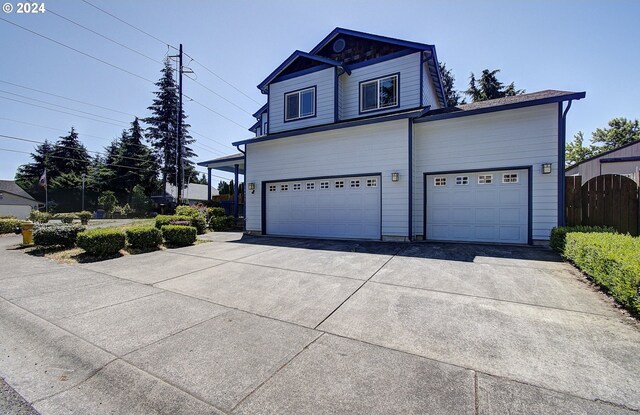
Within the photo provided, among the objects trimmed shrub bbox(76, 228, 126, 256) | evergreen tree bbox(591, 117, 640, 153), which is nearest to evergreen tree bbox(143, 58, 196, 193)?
trimmed shrub bbox(76, 228, 126, 256)

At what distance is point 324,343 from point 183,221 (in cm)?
1019

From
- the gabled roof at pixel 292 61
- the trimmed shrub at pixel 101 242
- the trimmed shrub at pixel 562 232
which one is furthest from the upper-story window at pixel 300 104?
the trimmed shrub at pixel 562 232

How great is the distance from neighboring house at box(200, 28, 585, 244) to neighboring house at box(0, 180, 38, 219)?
40074 mm

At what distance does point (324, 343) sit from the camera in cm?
280

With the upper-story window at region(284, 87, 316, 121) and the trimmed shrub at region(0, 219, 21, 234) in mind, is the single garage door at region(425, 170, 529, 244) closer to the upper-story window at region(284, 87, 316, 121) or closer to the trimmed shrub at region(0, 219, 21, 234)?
the upper-story window at region(284, 87, 316, 121)

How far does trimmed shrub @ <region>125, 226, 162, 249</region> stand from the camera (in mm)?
8203

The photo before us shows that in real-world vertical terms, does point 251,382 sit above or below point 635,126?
below

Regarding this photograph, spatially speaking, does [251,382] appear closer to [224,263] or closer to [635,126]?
[224,263]

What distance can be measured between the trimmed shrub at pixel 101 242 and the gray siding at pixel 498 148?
29.6ft

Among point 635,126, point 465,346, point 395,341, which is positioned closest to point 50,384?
point 395,341

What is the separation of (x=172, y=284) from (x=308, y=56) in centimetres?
1082

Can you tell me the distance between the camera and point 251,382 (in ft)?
7.27

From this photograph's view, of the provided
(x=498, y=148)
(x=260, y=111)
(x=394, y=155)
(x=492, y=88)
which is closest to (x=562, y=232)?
(x=498, y=148)

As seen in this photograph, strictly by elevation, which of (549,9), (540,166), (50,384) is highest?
(549,9)
